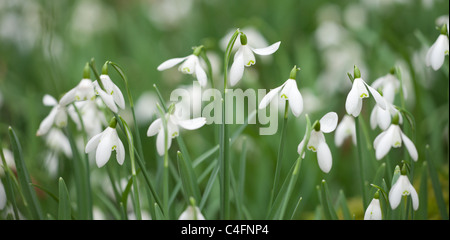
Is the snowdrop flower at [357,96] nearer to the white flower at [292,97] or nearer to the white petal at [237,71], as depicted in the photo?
the white flower at [292,97]

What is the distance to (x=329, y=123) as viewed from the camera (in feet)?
2.98

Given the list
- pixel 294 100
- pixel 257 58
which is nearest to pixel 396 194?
pixel 294 100

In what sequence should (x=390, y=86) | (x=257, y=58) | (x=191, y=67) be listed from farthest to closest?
(x=257, y=58) → (x=390, y=86) → (x=191, y=67)

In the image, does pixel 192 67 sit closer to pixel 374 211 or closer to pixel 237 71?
pixel 237 71

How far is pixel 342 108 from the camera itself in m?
2.30

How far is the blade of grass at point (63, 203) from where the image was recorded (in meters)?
1.01

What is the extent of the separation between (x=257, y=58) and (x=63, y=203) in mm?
1562

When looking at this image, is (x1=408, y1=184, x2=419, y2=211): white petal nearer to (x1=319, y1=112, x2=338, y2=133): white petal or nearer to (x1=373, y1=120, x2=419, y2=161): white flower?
(x1=373, y1=120, x2=419, y2=161): white flower

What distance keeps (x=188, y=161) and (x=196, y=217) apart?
20cm

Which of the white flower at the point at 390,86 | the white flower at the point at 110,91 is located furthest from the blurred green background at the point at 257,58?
the white flower at the point at 110,91

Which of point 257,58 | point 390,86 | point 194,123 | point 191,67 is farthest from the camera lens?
point 257,58

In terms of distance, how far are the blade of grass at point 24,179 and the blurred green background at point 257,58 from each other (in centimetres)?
34
